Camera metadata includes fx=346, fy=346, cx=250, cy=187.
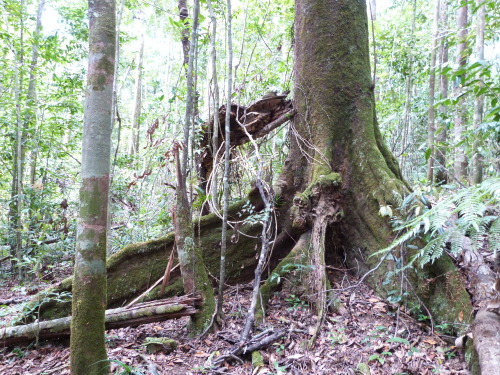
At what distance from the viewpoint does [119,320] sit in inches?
137

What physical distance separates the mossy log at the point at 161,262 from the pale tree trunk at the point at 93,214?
1.66 metres

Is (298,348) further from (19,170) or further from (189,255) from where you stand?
(19,170)

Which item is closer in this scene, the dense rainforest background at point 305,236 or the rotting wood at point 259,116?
the dense rainforest background at point 305,236

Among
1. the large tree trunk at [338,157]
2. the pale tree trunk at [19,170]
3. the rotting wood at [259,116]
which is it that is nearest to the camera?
the large tree trunk at [338,157]

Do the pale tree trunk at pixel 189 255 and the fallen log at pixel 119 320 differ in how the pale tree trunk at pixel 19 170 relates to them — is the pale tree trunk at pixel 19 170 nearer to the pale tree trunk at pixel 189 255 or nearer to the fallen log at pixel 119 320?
the fallen log at pixel 119 320

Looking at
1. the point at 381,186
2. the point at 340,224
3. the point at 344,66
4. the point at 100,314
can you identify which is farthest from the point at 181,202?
the point at 344,66

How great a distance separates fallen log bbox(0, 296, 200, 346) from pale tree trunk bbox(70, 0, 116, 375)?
3.20 ft

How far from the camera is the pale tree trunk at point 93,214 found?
2.40 meters

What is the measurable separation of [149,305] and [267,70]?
20.9ft

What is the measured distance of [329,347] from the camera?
301 centimetres

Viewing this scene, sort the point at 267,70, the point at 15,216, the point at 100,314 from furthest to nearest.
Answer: the point at 267,70 < the point at 15,216 < the point at 100,314

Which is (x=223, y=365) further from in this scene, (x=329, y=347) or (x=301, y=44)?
(x=301, y=44)

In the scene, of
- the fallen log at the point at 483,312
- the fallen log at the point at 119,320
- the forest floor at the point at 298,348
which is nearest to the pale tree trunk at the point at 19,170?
the forest floor at the point at 298,348

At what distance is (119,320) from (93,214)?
1.57m
